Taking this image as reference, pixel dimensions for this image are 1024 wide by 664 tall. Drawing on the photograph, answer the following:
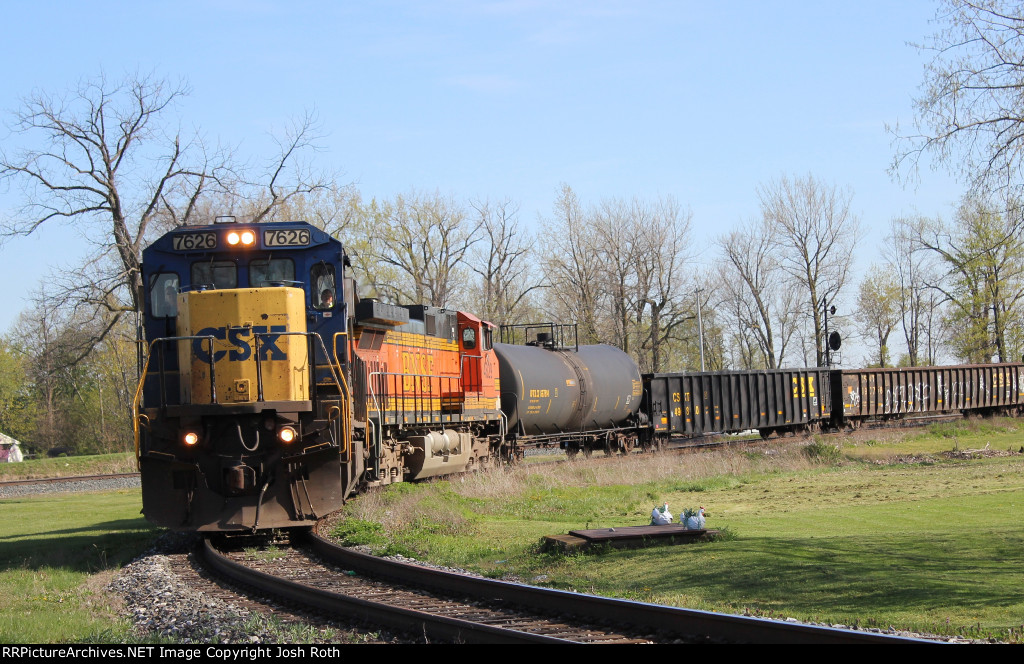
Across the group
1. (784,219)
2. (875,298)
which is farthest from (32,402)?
(875,298)

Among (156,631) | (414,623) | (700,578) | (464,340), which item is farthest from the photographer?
(464,340)

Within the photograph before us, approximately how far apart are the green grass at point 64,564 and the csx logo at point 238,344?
2.97 meters

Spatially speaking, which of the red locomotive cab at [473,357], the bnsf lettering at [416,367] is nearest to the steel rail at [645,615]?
the bnsf lettering at [416,367]

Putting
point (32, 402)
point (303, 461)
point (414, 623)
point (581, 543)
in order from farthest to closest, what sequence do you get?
point (32, 402) < point (303, 461) < point (581, 543) < point (414, 623)

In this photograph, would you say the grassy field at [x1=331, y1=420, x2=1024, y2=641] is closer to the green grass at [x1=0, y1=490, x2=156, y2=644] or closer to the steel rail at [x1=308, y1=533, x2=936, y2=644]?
the steel rail at [x1=308, y1=533, x2=936, y2=644]

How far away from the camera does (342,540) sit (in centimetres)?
1262

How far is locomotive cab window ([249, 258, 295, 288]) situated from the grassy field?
12.2 feet

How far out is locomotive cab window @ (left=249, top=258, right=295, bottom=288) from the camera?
1269 centimetres

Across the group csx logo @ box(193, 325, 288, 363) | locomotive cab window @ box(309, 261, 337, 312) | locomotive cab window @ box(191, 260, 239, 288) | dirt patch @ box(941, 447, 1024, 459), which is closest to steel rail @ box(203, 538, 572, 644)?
csx logo @ box(193, 325, 288, 363)

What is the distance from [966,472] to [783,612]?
14.5 m

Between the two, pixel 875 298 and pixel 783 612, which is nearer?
pixel 783 612

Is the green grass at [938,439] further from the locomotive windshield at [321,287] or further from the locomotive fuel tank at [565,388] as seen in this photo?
the locomotive windshield at [321,287]

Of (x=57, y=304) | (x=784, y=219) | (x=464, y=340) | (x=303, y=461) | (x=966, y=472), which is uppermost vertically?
Result: (x=784, y=219)

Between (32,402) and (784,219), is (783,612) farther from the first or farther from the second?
(32,402)
